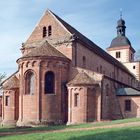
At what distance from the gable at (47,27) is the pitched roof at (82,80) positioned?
5813 mm

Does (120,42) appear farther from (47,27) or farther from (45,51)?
(45,51)

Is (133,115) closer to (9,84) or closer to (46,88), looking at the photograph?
(46,88)

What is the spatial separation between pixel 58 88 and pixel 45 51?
4457 mm

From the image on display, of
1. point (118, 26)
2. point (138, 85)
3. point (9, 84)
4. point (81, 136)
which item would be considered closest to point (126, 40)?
point (118, 26)

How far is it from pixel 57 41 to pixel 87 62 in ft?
18.1

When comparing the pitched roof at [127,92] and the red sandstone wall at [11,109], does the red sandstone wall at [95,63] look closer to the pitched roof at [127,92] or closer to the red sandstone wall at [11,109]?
the pitched roof at [127,92]

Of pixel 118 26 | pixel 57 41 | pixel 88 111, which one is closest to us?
pixel 88 111

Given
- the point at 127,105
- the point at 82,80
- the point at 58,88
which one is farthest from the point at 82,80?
the point at 127,105

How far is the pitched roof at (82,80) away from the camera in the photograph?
1430 inches

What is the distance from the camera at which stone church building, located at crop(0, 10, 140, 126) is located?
119ft

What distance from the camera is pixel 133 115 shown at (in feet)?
136

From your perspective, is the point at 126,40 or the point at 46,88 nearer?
the point at 46,88

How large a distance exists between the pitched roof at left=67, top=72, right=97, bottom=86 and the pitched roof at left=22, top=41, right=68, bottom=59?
3.04 metres

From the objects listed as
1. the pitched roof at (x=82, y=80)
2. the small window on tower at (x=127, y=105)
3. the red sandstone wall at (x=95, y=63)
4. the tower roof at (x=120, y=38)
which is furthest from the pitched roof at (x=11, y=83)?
the tower roof at (x=120, y=38)
